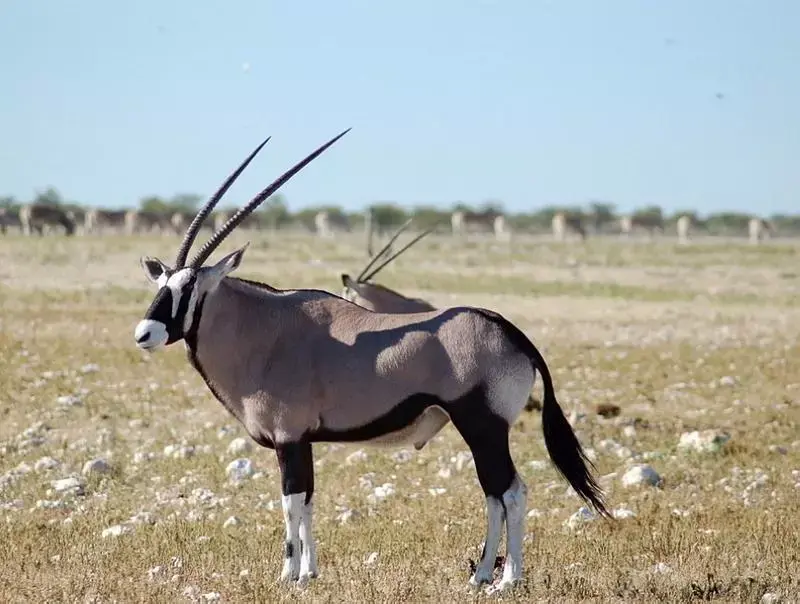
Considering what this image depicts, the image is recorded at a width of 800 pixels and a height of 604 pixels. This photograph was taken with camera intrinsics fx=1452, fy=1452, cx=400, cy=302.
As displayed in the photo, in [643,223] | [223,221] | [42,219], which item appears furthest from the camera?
[643,223]

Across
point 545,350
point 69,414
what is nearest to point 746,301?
Answer: point 545,350

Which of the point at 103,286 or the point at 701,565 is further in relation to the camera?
the point at 103,286

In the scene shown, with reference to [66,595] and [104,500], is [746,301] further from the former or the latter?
[66,595]

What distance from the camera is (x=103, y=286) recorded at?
28828 millimetres

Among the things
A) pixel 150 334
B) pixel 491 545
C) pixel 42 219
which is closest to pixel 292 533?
pixel 491 545

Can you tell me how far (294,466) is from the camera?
721 cm

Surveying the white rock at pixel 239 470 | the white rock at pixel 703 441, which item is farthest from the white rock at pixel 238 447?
the white rock at pixel 703 441

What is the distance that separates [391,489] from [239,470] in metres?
1.18

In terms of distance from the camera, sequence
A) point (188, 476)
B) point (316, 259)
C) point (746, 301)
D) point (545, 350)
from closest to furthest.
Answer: point (188, 476), point (545, 350), point (746, 301), point (316, 259)

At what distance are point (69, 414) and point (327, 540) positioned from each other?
16.7 ft

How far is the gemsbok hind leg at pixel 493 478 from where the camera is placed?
714 centimetres

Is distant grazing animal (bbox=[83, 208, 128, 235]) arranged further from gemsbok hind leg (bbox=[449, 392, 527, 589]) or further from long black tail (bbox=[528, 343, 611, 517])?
gemsbok hind leg (bbox=[449, 392, 527, 589])

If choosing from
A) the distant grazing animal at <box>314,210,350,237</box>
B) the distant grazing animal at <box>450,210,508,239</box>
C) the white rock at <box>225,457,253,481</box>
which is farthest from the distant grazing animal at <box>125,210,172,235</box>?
the white rock at <box>225,457,253,481</box>

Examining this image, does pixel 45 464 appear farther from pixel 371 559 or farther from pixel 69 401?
pixel 371 559
